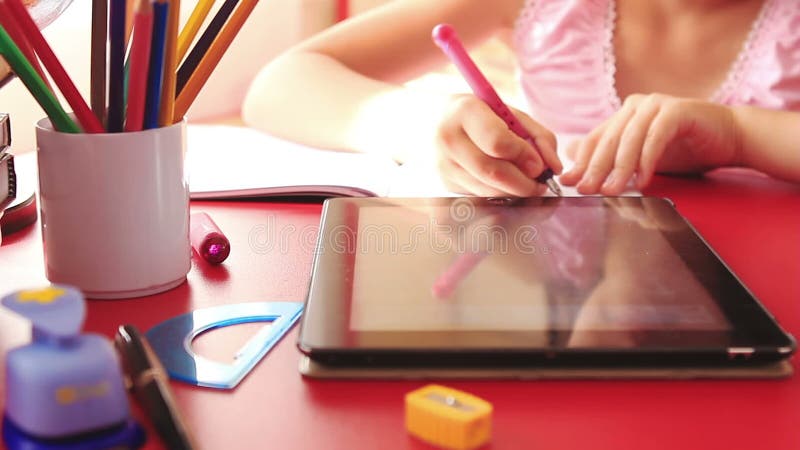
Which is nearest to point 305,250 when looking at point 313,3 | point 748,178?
point 748,178

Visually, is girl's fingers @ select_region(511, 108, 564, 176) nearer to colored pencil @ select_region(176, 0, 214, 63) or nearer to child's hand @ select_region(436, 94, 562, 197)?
child's hand @ select_region(436, 94, 562, 197)

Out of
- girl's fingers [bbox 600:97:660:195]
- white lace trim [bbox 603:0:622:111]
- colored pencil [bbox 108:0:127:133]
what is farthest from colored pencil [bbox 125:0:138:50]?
white lace trim [bbox 603:0:622:111]

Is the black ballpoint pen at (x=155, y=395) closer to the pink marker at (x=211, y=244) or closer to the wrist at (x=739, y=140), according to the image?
the pink marker at (x=211, y=244)

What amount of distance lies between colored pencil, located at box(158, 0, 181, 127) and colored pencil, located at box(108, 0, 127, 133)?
0.02 metres

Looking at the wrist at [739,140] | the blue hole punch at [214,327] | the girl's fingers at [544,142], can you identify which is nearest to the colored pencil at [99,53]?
the blue hole punch at [214,327]

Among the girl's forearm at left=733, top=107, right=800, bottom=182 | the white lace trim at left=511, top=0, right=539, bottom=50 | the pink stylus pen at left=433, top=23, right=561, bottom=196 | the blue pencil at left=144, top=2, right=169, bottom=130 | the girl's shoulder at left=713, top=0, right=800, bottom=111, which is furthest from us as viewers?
the white lace trim at left=511, top=0, right=539, bottom=50

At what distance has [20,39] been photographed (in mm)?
390

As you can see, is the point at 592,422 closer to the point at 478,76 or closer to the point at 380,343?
the point at 380,343

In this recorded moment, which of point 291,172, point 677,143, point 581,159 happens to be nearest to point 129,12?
point 291,172

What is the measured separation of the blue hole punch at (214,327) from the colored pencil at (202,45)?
5.0 inches

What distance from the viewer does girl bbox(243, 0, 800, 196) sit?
0.65 metres

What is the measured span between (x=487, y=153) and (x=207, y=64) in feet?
0.77

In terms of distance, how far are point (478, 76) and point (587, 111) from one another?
0.43 meters

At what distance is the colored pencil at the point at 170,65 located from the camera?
0.40 meters
